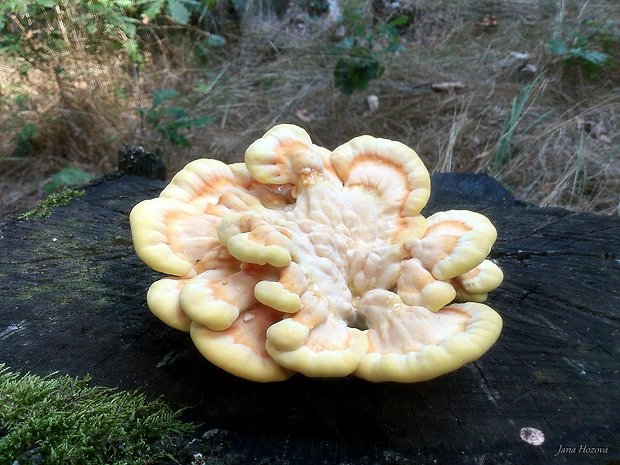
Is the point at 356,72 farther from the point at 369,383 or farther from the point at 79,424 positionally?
the point at 79,424

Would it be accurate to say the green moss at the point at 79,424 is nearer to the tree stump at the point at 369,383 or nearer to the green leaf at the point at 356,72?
the tree stump at the point at 369,383

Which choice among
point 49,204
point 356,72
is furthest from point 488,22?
point 49,204

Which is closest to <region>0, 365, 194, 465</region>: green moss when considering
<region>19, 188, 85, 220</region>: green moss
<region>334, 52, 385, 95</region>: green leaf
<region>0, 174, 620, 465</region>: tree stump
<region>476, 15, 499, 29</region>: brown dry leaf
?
<region>0, 174, 620, 465</region>: tree stump

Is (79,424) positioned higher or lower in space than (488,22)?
lower

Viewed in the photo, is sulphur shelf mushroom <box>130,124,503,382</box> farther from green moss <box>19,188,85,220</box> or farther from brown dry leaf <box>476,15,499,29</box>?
brown dry leaf <box>476,15,499,29</box>

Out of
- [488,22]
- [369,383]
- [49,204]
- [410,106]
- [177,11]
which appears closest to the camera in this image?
[369,383]

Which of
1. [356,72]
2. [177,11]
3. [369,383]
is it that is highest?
[177,11]

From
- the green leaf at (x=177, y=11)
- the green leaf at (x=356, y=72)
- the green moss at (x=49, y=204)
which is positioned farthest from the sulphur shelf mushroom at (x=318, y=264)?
the green leaf at (x=177, y=11)
